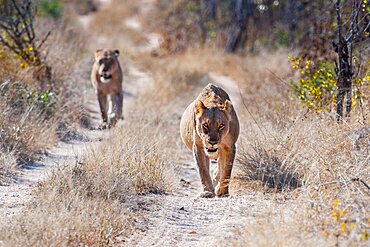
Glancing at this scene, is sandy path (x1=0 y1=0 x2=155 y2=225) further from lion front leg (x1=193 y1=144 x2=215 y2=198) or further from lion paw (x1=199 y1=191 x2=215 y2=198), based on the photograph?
lion paw (x1=199 y1=191 x2=215 y2=198)

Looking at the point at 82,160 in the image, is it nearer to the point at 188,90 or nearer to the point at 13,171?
the point at 13,171

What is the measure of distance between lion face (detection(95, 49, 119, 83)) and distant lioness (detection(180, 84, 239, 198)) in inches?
167

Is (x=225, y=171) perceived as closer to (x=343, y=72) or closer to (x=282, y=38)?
(x=343, y=72)

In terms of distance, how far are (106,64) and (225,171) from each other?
524 centimetres

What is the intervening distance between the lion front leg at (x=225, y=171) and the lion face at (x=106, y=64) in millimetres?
4912

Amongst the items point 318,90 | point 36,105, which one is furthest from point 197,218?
point 36,105

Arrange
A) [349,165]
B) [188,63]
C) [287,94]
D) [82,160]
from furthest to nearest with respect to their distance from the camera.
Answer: [188,63] → [287,94] → [82,160] → [349,165]

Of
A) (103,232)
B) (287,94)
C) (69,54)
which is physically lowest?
(103,232)

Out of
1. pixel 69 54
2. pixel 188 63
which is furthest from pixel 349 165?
pixel 188 63

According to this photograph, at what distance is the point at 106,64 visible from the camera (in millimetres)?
12914

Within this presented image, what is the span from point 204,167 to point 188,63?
34.4 feet

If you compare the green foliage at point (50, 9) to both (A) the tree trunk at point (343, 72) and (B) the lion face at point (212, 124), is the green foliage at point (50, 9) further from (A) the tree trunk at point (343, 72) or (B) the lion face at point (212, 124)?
(B) the lion face at point (212, 124)

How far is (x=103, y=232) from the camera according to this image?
616cm

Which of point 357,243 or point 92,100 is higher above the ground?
point 92,100
